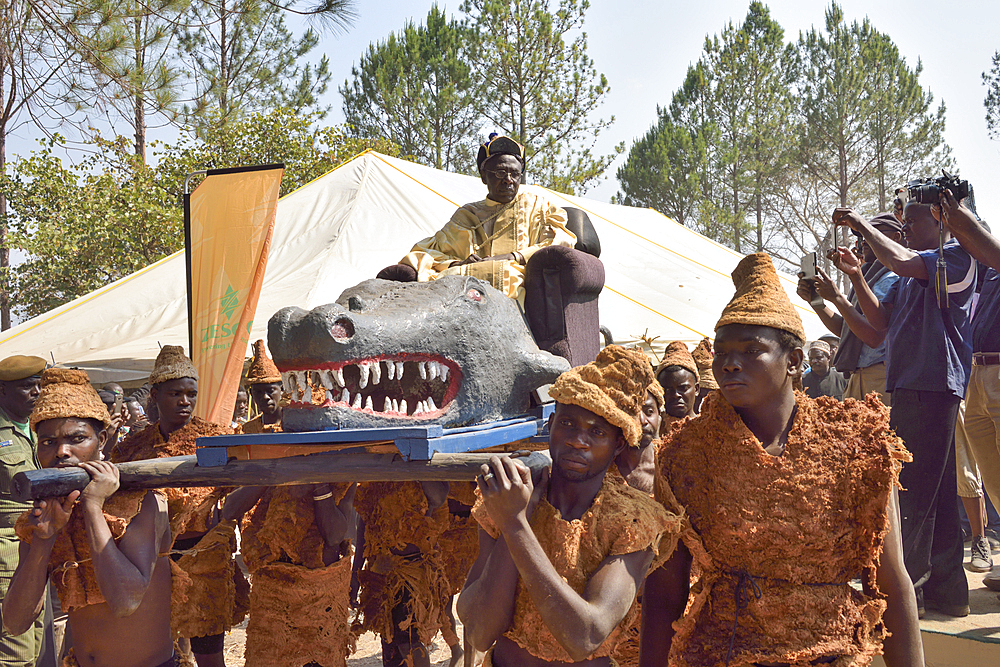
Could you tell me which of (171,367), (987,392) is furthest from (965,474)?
(171,367)

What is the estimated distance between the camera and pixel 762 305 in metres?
1.96

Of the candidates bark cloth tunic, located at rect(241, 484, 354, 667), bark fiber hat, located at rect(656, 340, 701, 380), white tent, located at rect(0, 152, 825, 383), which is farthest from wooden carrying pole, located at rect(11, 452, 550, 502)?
white tent, located at rect(0, 152, 825, 383)

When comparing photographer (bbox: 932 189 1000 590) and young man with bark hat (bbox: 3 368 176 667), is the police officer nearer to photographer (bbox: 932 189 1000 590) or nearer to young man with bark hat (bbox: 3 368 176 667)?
young man with bark hat (bbox: 3 368 176 667)

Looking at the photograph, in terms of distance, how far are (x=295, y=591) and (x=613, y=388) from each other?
2.08m

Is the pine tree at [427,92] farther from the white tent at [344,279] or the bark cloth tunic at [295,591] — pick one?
the bark cloth tunic at [295,591]

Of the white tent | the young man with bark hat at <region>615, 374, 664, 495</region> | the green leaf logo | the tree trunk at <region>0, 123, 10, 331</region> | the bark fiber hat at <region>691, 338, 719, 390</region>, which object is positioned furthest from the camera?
the tree trunk at <region>0, 123, 10, 331</region>

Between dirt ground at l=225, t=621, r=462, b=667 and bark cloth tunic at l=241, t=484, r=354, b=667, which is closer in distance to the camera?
bark cloth tunic at l=241, t=484, r=354, b=667

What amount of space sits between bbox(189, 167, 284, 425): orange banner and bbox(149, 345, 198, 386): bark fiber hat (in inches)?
60.5

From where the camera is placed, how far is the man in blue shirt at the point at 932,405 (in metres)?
3.48

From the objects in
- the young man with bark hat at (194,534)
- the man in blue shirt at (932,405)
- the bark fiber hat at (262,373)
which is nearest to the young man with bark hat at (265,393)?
the bark fiber hat at (262,373)

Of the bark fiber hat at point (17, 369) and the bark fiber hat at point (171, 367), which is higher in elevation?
the bark fiber hat at point (17, 369)

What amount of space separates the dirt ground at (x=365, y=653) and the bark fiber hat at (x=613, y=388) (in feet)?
10.2

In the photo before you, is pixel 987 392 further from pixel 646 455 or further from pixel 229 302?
pixel 229 302

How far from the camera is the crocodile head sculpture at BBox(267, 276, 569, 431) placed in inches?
116
